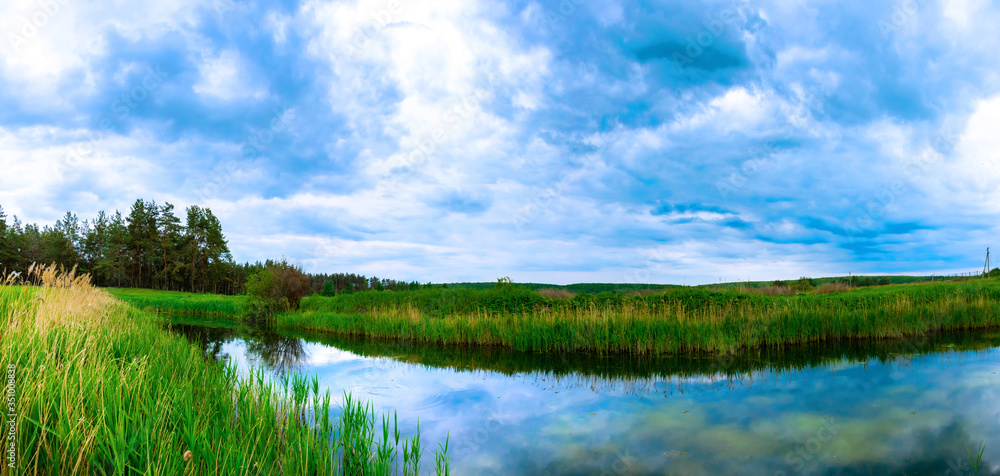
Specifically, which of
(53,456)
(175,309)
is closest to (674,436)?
(53,456)

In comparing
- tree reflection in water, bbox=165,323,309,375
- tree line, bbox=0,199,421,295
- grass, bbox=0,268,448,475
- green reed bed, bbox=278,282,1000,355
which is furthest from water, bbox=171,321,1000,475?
tree line, bbox=0,199,421,295

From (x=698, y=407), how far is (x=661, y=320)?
665 cm

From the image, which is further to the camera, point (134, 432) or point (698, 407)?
point (698, 407)

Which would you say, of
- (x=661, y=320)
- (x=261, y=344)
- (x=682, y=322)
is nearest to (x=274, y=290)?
(x=261, y=344)

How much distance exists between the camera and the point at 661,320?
1459 cm

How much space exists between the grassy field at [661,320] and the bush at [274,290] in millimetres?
8491

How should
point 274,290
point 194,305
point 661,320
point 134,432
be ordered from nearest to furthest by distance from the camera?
point 134,432 → point 661,320 → point 274,290 → point 194,305

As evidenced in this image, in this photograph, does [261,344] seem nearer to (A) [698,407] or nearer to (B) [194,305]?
(A) [698,407]

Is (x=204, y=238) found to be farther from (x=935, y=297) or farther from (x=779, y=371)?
(x=935, y=297)

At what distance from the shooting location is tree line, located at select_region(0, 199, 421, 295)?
58875mm

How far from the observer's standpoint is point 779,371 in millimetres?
Result: 11227

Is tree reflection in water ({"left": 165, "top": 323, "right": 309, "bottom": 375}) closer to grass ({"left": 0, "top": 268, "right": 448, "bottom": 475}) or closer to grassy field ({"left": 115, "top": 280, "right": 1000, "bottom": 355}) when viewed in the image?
grassy field ({"left": 115, "top": 280, "right": 1000, "bottom": 355})

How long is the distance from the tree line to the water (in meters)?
47.6

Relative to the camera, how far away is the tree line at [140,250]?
5888 centimetres
